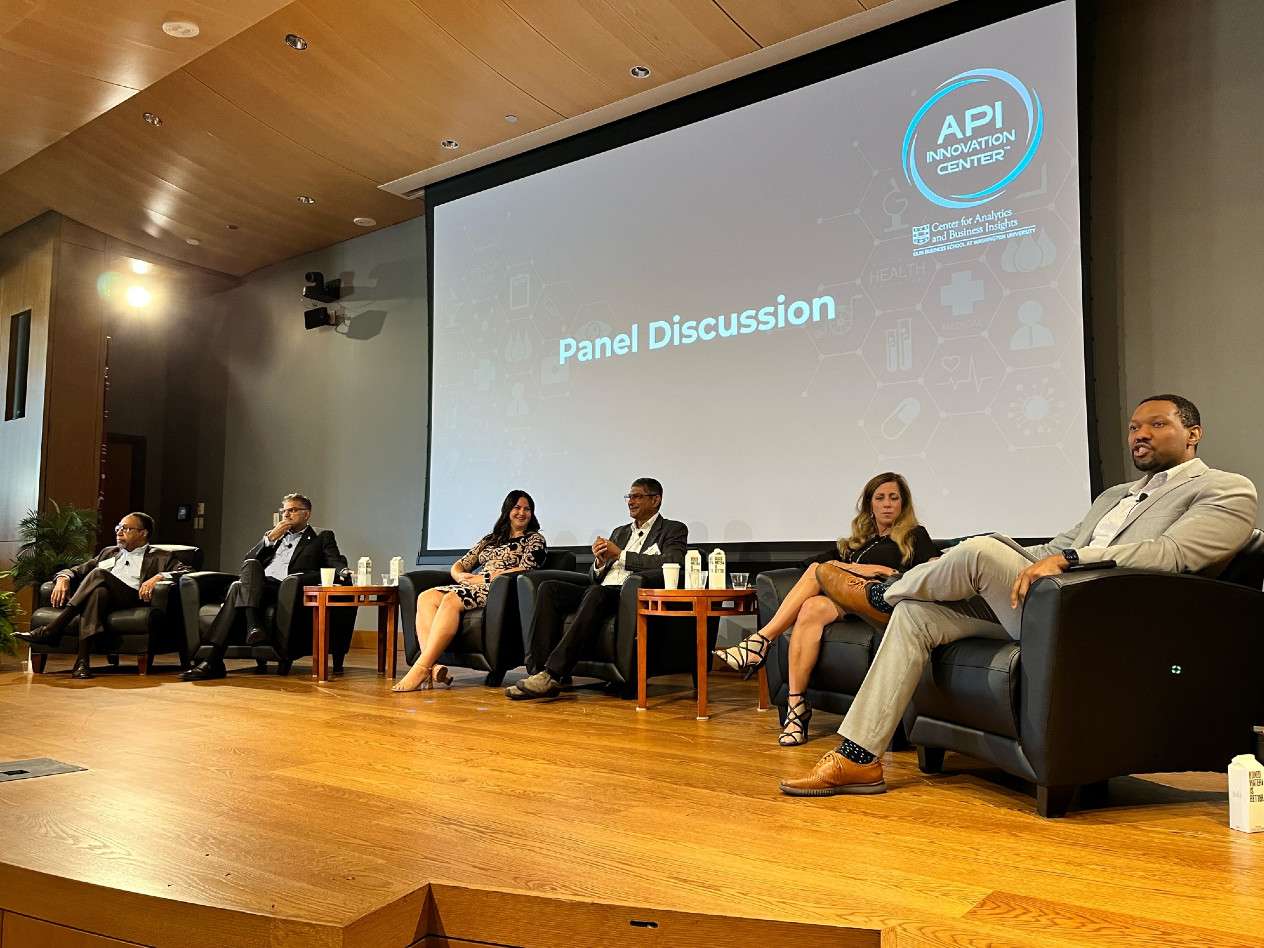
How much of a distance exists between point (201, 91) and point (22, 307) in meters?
3.54

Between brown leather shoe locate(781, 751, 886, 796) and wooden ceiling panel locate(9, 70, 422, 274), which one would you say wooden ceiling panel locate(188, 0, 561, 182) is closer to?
wooden ceiling panel locate(9, 70, 422, 274)

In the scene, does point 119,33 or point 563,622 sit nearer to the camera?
point 563,622

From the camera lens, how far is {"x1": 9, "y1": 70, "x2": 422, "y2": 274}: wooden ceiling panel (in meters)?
6.25

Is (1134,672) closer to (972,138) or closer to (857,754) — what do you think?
(857,754)

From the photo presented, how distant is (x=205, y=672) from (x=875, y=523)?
3676 mm

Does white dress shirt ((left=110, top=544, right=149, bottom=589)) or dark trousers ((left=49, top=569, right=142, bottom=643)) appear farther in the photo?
white dress shirt ((left=110, top=544, right=149, bottom=589))

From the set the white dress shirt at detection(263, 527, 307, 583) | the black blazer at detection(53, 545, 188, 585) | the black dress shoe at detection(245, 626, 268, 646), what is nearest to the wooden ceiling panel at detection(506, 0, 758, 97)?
the white dress shirt at detection(263, 527, 307, 583)

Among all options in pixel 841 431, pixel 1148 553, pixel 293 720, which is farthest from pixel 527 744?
pixel 841 431

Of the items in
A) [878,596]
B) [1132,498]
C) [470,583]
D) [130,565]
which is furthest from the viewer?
[130,565]

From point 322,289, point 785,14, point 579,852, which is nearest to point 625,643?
point 579,852

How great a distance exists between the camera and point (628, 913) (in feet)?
5.27

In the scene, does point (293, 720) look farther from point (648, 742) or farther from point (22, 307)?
→ point (22, 307)

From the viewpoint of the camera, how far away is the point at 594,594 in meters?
4.48

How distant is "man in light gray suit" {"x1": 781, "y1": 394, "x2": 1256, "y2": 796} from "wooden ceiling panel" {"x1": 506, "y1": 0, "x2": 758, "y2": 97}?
323 cm
